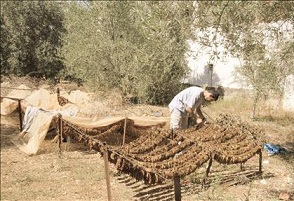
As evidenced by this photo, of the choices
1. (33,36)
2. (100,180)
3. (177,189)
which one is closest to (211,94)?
(177,189)

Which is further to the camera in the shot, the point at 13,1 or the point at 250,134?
the point at 13,1

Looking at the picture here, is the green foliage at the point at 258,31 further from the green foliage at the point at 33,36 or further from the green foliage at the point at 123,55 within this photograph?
the green foliage at the point at 33,36

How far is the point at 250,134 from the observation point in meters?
7.65

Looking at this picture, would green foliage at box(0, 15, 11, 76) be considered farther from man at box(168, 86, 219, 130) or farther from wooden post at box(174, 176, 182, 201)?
wooden post at box(174, 176, 182, 201)

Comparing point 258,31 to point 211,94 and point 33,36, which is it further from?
point 33,36

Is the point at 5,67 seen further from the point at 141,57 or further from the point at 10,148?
the point at 10,148

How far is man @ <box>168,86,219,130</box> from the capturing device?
6.61m

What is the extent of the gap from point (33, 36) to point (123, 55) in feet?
23.8

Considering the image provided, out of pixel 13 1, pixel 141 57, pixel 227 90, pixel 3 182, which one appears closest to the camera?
pixel 3 182

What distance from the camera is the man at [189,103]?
661cm

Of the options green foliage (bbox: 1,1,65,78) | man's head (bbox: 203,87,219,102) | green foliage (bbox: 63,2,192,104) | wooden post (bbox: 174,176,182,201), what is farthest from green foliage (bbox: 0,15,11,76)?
wooden post (bbox: 174,176,182,201)

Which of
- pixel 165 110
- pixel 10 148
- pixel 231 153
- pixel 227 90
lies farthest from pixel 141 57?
pixel 231 153

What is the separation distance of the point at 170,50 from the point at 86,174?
780cm

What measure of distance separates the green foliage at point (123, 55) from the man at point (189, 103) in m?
6.48
